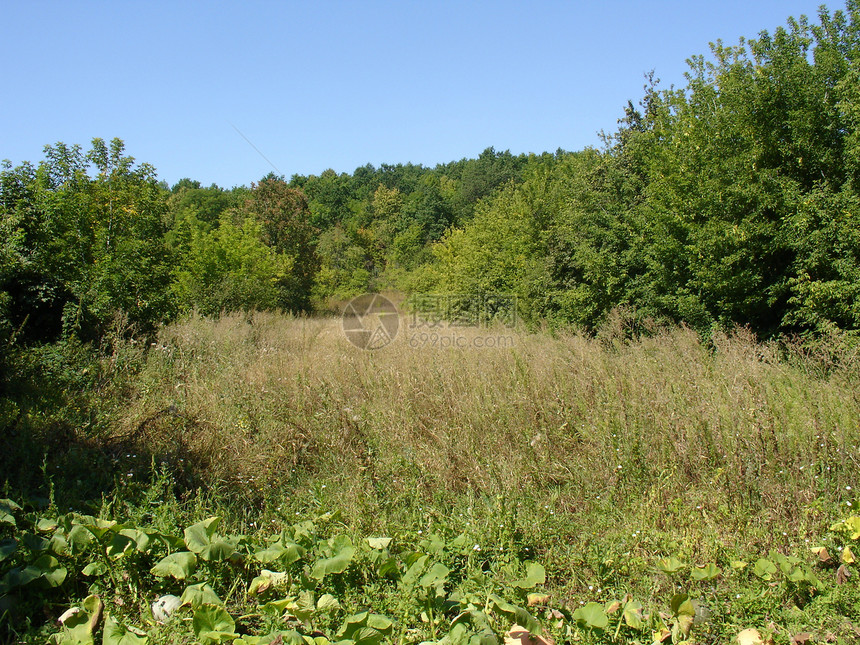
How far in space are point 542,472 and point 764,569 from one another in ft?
5.85

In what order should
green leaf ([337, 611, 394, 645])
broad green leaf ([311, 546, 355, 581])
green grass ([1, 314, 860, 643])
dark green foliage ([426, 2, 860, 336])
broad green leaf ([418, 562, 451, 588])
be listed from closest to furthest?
1. green leaf ([337, 611, 394, 645])
2. broad green leaf ([418, 562, 451, 588])
3. broad green leaf ([311, 546, 355, 581])
4. green grass ([1, 314, 860, 643])
5. dark green foliage ([426, 2, 860, 336])

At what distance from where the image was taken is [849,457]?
150 inches

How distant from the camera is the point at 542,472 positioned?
449cm

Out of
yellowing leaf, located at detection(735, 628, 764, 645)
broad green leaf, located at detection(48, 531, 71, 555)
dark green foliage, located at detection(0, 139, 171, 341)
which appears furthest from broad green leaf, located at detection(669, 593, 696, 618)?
dark green foliage, located at detection(0, 139, 171, 341)

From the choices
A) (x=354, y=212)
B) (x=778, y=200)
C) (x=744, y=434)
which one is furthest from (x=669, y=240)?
(x=354, y=212)

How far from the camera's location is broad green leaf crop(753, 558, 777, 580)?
117 inches

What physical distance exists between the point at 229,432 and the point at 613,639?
4319mm

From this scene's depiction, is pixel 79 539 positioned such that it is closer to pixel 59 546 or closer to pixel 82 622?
pixel 59 546

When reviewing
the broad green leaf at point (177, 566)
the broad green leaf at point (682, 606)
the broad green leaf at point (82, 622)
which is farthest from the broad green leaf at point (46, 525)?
the broad green leaf at point (682, 606)

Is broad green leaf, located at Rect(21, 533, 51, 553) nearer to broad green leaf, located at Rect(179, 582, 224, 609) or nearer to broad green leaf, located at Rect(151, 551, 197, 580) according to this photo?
broad green leaf, located at Rect(151, 551, 197, 580)

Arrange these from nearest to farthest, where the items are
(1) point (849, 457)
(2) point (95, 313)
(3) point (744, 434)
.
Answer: (1) point (849, 457), (3) point (744, 434), (2) point (95, 313)

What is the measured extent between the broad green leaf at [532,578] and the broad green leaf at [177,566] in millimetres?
1804

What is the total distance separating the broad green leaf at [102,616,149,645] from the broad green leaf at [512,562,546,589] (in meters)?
1.91

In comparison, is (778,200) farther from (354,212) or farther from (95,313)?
(354,212)
